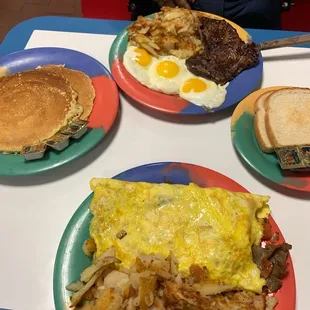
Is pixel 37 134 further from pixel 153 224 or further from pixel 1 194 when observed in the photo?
pixel 153 224

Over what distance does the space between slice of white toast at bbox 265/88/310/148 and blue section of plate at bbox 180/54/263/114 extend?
0.14 m

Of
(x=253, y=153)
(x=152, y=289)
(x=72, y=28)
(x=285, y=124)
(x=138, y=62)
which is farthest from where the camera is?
(x=72, y=28)

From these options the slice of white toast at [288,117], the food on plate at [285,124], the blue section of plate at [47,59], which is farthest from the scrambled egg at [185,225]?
the blue section of plate at [47,59]

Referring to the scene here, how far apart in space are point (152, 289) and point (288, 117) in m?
1.06

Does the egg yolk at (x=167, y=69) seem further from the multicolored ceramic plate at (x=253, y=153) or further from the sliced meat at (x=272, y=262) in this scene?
the sliced meat at (x=272, y=262)

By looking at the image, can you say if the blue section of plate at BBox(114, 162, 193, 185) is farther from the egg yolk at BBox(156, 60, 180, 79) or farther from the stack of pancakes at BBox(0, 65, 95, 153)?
the egg yolk at BBox(156, 60, 180, 79)

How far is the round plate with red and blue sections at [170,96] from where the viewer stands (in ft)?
5.99

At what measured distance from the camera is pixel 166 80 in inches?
75.9

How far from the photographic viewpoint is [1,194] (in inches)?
64.7

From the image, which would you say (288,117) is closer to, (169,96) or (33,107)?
(169,96)

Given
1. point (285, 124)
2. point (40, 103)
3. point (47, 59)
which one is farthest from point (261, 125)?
point (47, 59)

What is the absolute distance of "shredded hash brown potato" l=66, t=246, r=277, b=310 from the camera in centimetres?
117

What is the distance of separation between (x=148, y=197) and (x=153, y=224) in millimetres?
99

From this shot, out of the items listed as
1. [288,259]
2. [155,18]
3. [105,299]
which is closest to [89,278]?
[105,299]
